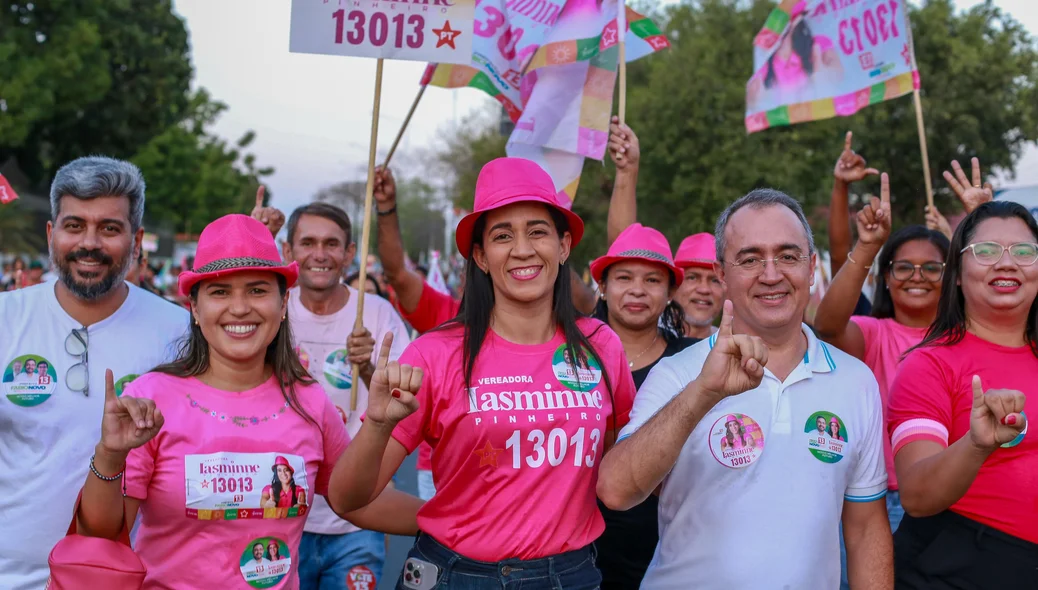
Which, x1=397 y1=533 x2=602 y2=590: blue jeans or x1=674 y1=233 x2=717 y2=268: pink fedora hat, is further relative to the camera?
x1=674 y1=233 x2=717 y2=268: pink fedora hat

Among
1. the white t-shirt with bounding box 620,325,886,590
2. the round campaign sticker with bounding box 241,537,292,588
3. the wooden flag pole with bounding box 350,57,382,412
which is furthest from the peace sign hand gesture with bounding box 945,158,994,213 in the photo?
the round campaign sticker with bounding box 241,537,292,588

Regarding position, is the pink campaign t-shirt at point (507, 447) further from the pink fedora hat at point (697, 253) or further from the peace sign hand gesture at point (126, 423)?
the pink fedora hat at point (697, 253)

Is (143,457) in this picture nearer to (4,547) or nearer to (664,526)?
(4,547)

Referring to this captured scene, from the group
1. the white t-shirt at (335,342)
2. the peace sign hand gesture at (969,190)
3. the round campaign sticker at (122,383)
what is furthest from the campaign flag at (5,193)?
the peace sign hand gesture at (969,190)

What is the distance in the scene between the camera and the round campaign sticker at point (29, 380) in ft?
11.3

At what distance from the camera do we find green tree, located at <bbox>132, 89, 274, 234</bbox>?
51.1 m

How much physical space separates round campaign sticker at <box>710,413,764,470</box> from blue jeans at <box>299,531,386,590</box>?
7.82ft

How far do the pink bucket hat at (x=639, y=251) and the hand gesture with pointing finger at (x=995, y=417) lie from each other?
2203 mm

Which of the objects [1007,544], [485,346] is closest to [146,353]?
[485,346]

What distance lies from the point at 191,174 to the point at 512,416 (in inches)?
2181

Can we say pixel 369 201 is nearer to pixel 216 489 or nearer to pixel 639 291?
pixel 639 291

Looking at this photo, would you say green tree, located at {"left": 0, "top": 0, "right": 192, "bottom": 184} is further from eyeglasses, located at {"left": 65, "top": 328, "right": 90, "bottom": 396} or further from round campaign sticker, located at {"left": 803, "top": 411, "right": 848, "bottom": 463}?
round campaign sticker, located at {"left": 803, "top": 411, "right": 848, "bottom": 463}

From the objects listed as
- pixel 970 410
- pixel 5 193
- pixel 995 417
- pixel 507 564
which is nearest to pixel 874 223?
pixel 970 410

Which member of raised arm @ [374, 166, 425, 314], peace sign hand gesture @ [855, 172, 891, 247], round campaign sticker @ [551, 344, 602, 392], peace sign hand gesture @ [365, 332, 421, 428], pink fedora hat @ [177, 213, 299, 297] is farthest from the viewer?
raised arm @ [374, 166, 425, 314]
